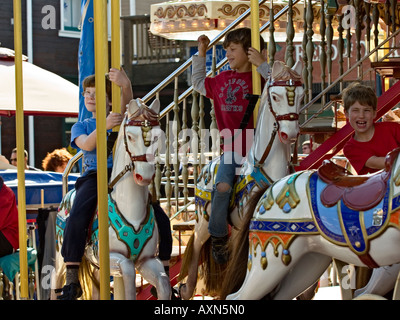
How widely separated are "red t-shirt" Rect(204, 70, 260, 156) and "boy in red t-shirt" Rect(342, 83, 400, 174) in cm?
78

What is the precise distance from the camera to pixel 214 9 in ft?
35.1

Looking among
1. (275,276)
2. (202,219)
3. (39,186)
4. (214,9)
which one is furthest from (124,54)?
(275,276)

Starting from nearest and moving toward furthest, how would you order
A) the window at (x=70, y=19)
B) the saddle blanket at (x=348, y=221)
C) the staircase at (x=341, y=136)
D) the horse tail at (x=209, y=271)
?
the saddle blanket at (x=348, y=221) → the horse tail at (x=209, y=271) → the staircase at (x=341, y=136) → the window at (x=70, y=19)

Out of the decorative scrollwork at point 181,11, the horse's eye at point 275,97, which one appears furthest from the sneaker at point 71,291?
the decorative scrollwork at point 181,11

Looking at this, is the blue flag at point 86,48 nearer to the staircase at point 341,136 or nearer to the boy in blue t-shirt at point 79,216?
the staircase at point 341,136

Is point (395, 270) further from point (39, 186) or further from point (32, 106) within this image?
point (32, 106)

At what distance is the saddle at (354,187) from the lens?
11.9ft

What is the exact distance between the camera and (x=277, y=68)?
4.63m

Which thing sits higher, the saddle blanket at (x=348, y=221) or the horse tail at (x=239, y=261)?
the saddle blanket at (x=348, y=221)

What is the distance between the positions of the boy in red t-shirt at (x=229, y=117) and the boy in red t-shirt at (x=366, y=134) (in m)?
0.77

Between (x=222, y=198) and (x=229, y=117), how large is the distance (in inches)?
22.8

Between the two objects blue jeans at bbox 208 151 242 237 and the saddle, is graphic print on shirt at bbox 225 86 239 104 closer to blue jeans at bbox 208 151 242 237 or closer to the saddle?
blue jeans at bbox 208 151 242 237

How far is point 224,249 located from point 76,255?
917 mm

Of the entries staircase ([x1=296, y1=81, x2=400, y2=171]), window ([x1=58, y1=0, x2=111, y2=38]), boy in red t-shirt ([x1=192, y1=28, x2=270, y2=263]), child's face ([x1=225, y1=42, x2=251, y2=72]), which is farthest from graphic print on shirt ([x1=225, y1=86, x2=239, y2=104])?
window ([x1=58, y1=0, x2=111, y2=38])
